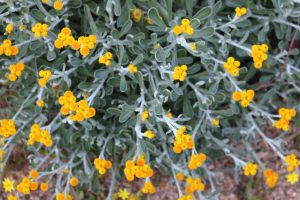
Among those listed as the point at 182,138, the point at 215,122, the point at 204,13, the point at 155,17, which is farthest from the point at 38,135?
the point at 204,13

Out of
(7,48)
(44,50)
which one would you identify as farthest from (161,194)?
(7,48)

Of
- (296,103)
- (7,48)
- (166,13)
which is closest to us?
(7,48)

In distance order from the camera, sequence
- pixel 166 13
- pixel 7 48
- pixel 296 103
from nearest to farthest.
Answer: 1. pixel 7 48
2. pixel 166 13
3. pixel 296 103

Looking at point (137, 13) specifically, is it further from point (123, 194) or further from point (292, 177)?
point (292, 177)

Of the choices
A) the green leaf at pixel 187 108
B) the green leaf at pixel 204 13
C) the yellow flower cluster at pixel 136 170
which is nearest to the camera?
the yellow flower cluster at pixel 136 170

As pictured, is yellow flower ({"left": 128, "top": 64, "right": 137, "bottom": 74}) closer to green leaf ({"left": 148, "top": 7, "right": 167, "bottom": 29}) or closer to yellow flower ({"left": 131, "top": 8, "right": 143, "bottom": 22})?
green leaf ({"left": 148, "top": 7, "right": 167, "bottom": 29})

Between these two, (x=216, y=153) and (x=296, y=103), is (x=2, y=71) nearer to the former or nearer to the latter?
(x=216, y=153)

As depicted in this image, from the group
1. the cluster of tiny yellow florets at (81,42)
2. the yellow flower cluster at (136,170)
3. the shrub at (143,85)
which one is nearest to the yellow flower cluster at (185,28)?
the shrub at (143,85)

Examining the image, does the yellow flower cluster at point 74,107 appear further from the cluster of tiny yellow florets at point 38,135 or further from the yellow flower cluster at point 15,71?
the yellow flower cluster at point 15,71
